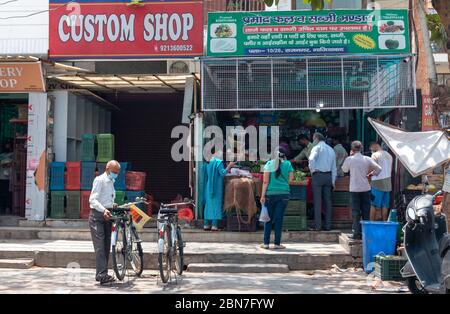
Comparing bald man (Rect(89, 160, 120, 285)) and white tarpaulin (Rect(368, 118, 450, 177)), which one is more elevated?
white tarpaulin (Rect(368, 118, 450, 177))

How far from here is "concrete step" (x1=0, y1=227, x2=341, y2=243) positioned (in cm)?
1109

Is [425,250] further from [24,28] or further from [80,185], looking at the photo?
[24,28]

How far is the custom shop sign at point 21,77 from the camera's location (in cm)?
1176

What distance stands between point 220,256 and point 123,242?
6.63 ft

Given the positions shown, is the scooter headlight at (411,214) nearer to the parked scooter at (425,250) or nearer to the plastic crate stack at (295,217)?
the parked scooter at (425,250)

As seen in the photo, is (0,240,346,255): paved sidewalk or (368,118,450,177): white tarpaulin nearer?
(368,118,450,177): white tarpaulin

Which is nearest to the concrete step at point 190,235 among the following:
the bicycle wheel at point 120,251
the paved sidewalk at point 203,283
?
the paved sidewalk at point 203,283

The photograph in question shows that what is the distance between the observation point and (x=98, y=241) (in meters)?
8.36

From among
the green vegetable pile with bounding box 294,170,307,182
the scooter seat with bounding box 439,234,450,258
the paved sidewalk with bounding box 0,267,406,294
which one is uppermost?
the green vegetable pile with bounding box 294,170,307,182

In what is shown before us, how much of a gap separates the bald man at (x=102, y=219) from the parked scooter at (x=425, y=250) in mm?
4305

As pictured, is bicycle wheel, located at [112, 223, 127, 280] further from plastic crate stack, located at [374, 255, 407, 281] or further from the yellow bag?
plastic crate stack, located at [374, 255, 407, 281]

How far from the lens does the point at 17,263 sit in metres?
9.75

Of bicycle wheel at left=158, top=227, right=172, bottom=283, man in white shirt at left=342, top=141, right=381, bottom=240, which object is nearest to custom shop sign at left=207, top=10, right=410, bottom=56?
man in white shirt at left=342, top=141, right=381, bottom=240

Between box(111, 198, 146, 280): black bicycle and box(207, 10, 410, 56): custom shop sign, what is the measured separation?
14.7 ft
